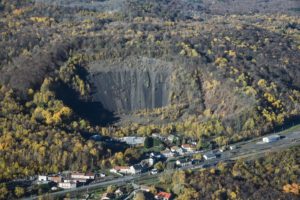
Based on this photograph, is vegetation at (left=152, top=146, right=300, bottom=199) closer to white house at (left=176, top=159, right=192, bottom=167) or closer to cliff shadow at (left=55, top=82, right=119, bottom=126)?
white house at (left=176, top=159, right=192, bottom=167)

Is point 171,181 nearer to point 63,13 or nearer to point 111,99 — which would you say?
point 111,99

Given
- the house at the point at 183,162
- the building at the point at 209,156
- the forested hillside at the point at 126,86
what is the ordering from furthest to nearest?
the building at the point at 209,156 → the forested hillside at the point at 126,86 → the house at the point at 183,162

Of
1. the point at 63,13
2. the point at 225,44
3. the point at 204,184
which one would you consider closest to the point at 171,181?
the point at 204,184

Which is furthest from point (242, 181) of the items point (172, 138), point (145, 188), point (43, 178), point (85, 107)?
point (85, 107)

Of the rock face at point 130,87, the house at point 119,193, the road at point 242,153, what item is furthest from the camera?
the rock face at point 130,87

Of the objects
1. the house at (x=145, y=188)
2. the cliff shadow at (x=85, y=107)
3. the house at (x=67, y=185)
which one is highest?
the cliff shadow at (x=85, y=107)

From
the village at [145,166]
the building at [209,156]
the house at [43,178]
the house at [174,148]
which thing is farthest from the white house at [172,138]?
the house at [43,178]

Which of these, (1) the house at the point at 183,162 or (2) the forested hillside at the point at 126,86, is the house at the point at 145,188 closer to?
(2) the forested hillside at the point at 126,86
